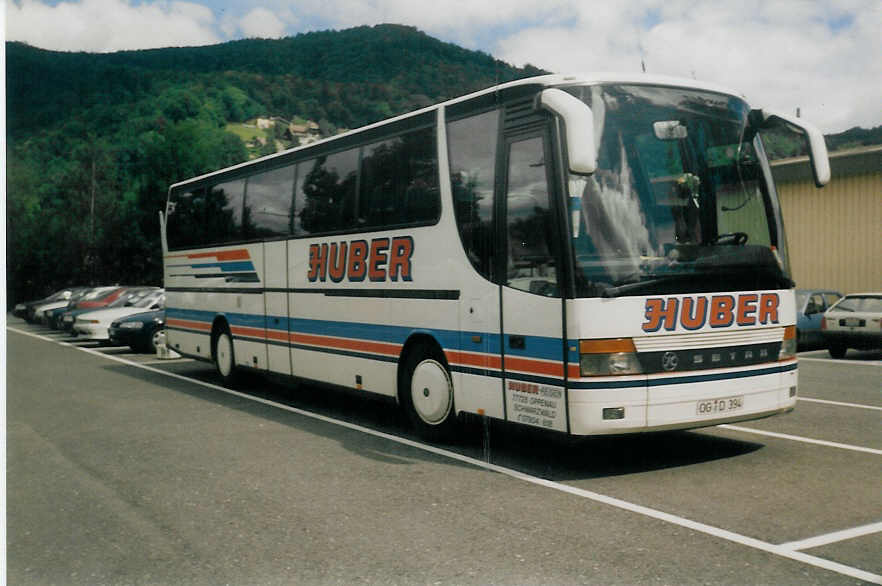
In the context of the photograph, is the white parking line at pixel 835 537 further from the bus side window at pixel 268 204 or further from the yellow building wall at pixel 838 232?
the yellow building wall at pixel 838 232

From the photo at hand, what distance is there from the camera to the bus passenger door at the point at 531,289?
717cm

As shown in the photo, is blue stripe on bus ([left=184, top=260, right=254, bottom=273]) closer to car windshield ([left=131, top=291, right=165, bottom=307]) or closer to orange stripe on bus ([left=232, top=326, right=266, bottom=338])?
orange stripe on bus ([left=232, top=326, right=266, bottom=338])

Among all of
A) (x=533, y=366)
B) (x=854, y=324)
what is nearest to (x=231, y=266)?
(x=533, y=366)

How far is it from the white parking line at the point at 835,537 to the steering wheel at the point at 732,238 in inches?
102

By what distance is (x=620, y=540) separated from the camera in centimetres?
543

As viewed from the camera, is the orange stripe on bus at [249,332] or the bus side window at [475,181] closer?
the bus side window at [475,181]

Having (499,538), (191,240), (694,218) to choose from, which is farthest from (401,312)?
(191,240)

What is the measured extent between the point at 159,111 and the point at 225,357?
109ft

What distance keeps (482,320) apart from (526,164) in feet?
4.69

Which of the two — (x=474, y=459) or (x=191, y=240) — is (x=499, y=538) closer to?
(x=474, y=459)

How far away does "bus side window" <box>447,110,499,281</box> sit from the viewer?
8031mm

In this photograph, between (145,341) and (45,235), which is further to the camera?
(45,235)

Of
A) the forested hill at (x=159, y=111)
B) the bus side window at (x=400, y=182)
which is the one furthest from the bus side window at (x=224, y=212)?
the bus side window at (x=400, y=182)

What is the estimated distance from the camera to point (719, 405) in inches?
288
